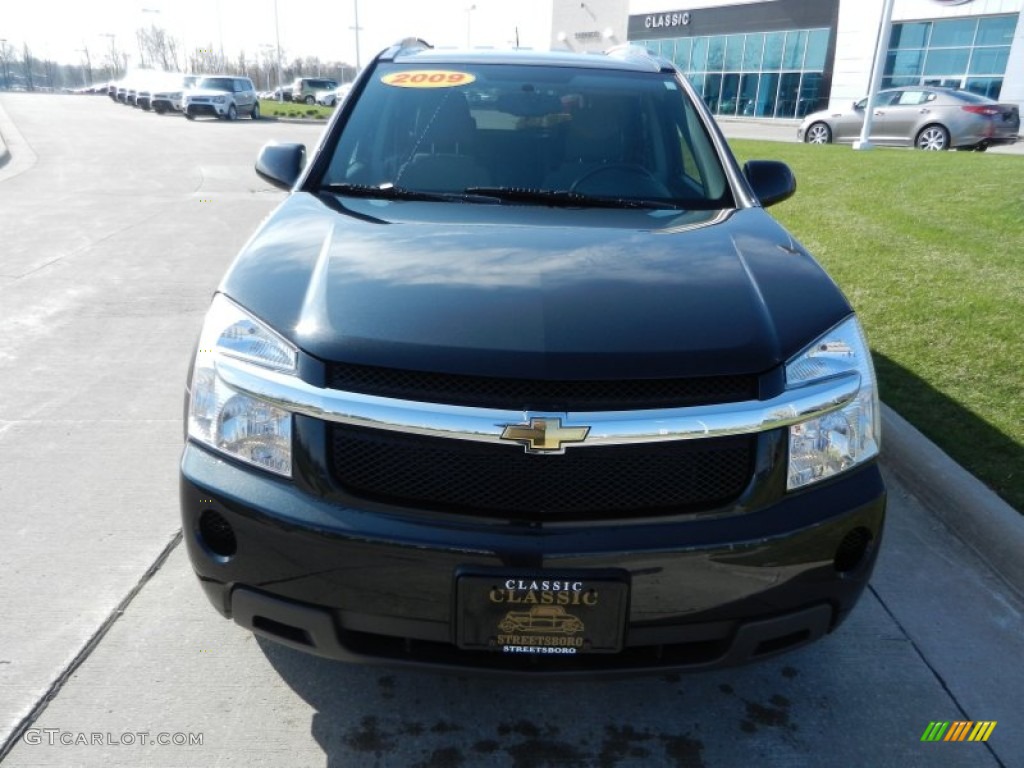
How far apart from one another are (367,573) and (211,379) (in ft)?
2.12

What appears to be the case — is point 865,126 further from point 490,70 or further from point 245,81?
point 245,81

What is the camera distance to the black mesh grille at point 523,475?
77.6 inches

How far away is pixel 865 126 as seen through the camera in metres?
17.2

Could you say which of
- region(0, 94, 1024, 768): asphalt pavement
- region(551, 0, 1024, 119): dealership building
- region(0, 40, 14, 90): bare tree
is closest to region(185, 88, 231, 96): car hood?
region(551, 0, 1024, 119): dealership building

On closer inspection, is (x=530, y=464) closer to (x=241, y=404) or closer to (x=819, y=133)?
(x=241, y=404)

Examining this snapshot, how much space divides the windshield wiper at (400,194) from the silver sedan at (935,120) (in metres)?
16.9

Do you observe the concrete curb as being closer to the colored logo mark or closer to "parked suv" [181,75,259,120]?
the colored logo mark

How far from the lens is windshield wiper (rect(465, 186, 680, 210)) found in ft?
10.1

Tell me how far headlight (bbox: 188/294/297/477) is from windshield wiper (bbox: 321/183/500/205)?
103 cm

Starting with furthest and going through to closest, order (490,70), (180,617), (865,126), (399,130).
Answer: (865,126) < (490,70) < (399,130) < (180,617)

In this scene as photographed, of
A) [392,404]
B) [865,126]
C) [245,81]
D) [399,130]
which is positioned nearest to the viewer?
[392,404]

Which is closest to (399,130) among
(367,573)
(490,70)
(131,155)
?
(490,70)

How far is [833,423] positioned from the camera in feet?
6.98

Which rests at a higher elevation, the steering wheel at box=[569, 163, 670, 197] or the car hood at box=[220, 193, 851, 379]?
the steering wheel at box=[569, 163, 670, 197]
